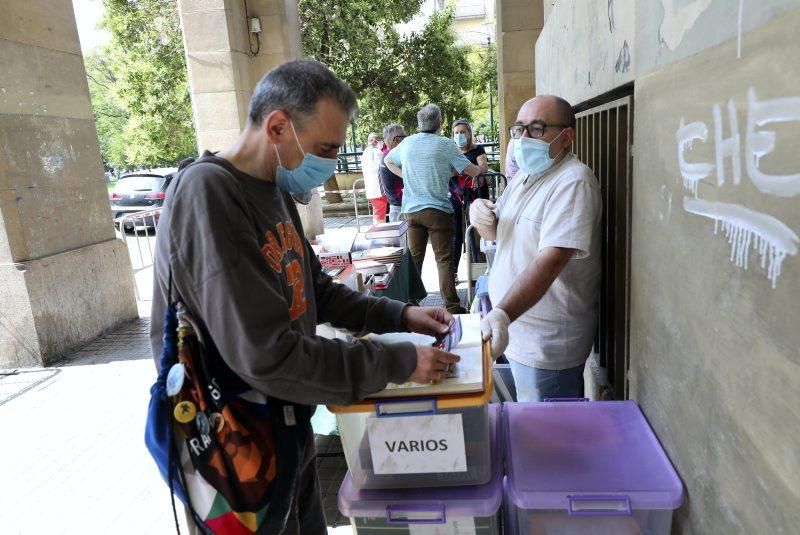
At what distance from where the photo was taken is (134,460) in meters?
3.65

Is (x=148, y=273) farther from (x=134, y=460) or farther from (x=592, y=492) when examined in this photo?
(x=592, y=492)

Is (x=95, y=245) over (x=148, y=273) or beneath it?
over

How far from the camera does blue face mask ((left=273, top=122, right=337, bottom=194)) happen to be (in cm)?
169

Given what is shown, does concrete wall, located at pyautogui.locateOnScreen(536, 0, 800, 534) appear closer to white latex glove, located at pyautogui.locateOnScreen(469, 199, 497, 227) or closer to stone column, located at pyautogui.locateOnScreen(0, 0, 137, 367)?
white latex glove, located at pyautogui.locateOnScreen(469, 199, 497, 227)

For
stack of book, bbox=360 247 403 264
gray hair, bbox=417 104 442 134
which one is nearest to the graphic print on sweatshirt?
stack of book, bbox=360 247 403 264

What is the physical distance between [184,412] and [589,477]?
45.6 inches

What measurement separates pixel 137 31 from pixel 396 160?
13.5m

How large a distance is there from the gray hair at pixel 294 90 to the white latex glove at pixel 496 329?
0.90 m

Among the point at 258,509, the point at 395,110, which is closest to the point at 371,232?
the point at 258,509

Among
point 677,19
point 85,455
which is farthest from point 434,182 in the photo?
point 677,19

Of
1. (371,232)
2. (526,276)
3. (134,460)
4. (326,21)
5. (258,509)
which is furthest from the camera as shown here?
(326,21)

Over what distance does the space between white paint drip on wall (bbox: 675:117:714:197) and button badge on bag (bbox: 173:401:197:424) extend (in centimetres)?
139

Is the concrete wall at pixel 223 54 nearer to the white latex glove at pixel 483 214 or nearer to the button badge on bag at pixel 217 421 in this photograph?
the white latex glove at pixel 483 214

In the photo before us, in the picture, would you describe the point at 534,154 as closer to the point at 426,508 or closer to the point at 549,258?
the point at 549,258
